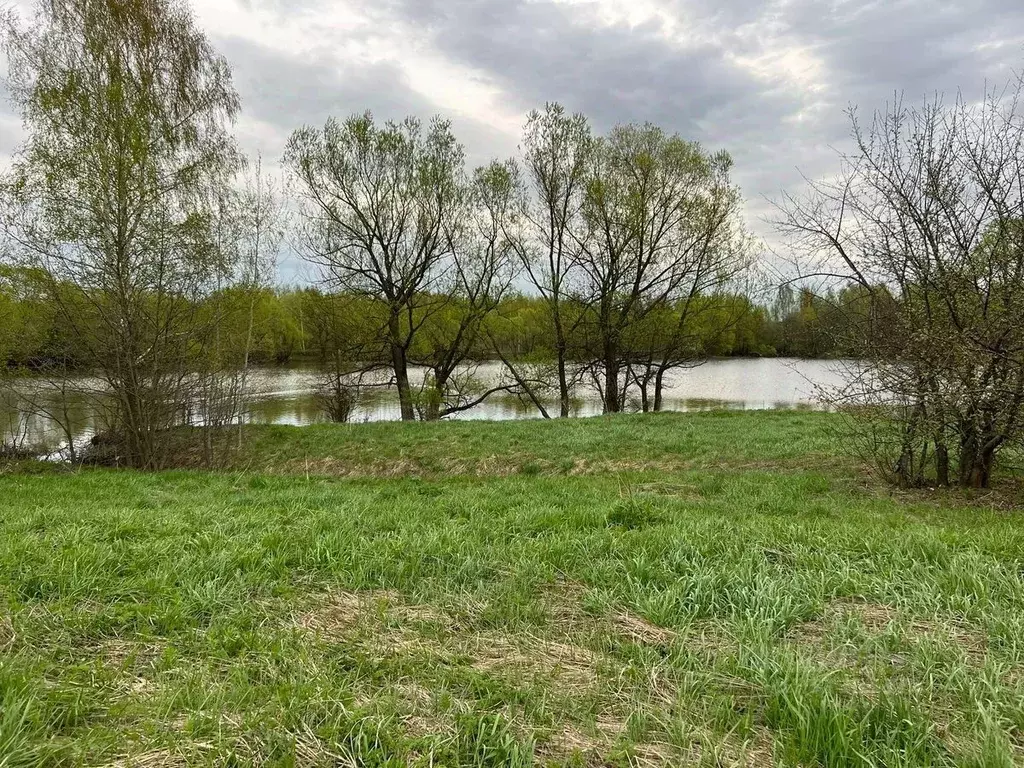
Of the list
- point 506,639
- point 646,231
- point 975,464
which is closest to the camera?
point 506,639

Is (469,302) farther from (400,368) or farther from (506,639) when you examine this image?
(506,639)

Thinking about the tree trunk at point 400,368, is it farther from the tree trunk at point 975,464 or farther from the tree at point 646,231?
the tree trunk at point 975,464

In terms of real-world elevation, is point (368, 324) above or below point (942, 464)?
above

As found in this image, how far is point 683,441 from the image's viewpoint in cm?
1168

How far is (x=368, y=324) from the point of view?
71.2ft

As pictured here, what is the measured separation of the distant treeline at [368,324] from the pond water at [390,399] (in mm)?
783

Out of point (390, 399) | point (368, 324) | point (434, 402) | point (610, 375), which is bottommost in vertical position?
point (390, 399)

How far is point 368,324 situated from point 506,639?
20.3 metres

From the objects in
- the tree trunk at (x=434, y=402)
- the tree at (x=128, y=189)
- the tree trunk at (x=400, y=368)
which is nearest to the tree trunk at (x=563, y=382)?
the tree trunk at (x=434, y=402)

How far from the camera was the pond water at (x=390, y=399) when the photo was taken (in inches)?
513

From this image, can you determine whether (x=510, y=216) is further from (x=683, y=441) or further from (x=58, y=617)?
(x=58, y=617)

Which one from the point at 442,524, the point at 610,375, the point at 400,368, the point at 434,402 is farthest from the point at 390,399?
the point at 442,524

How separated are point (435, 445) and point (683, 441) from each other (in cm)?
589

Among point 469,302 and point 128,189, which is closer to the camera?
point 128,189
